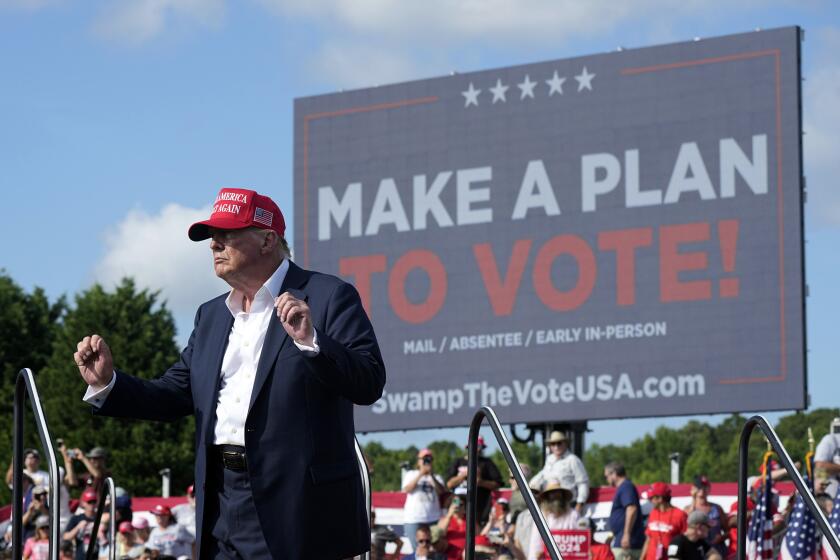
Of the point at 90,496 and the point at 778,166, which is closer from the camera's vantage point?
the point at 90,496

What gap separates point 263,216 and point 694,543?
26.8 feet

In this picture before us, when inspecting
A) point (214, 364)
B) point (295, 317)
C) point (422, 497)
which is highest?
point (295, 317)

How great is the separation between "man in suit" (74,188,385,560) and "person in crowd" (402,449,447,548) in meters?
9.34

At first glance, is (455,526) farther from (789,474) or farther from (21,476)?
(21,476)

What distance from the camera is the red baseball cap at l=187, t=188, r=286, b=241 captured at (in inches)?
179

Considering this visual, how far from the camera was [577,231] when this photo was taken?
19.2 m

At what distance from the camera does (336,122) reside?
21.3 metres

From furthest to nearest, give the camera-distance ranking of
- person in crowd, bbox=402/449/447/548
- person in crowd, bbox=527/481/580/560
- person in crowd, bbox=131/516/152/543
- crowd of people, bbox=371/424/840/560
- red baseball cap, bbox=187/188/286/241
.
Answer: person in crowd, bbox=131/516/152/543 → person in crowd, bbox=402/449/447/548 → crowd of people, bbox=371/424/840/560 → person in crowd, bbox=527/481/580/560 → red baseball cap, bbox=187/188/286/241

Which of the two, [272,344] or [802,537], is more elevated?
[272,344]

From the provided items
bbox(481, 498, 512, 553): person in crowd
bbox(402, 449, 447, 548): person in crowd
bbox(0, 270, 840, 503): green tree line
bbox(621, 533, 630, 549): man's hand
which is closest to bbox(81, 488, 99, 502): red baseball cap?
bbox(402, 449, 447, 548): person in crowd

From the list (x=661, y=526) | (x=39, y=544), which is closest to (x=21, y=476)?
(x=39, y=544)

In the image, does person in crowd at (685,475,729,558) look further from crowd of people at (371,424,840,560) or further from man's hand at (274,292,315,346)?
man's hand at (274,292,315,346)

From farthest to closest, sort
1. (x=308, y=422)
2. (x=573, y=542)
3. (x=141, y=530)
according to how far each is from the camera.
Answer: (x=141, y=530) < (x=573, y=542) < (x=308, y=422)

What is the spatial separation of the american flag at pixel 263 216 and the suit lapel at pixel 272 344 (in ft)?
0.61
